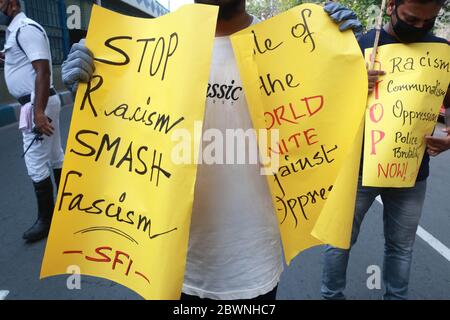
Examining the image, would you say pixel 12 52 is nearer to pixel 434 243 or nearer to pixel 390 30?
pixel 390 30

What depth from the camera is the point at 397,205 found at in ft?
6.37

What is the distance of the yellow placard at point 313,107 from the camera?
3.84ft

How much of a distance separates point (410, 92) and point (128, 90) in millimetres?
1180

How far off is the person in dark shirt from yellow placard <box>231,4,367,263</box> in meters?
0.48

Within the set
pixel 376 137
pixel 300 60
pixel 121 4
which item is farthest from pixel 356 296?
pixel 121 4

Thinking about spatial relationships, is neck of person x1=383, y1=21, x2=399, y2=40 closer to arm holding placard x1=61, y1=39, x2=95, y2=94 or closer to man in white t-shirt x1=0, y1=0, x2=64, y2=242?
arm holding placard x1=61, y1=39, x2=95, y2=94

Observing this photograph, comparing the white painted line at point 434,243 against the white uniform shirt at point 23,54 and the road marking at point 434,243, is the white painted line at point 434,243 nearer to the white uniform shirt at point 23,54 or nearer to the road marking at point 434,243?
the road marking at point 434,243

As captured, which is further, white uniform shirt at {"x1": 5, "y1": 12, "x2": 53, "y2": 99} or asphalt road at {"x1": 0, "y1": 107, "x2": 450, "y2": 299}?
white uniform shirt at {"x1": 5, "y1": 12, "x2": 53, "y2": 99}

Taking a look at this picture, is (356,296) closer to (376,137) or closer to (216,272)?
(376,137)

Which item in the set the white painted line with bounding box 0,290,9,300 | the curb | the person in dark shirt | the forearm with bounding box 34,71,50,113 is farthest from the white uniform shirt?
the curb

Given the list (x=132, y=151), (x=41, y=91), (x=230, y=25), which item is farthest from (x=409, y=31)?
(x=41, y=91)

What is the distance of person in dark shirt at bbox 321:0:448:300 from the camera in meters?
1.59

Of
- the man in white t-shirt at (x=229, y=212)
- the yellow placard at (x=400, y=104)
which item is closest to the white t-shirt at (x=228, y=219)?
the man in white t-shirt at (x=229, y=212)

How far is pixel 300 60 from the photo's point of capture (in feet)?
3.87
